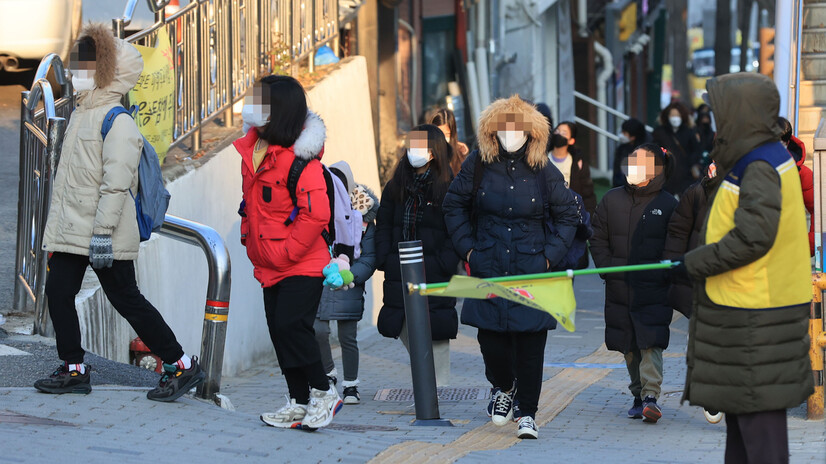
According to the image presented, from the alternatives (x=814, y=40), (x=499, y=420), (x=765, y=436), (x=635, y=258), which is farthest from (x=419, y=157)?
(x=814, y=40)

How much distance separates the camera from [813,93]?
13156 mm

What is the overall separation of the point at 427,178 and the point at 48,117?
2250 mm

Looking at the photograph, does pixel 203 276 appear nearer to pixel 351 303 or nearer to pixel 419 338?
pixel 351 303

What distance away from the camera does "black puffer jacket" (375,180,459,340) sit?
7824 millimetres

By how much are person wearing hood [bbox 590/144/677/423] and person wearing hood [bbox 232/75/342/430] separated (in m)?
2.09

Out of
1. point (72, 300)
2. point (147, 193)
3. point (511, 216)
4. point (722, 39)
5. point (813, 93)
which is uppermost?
point (722, 39)

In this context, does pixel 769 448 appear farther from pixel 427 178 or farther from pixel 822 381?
pixel 427 178

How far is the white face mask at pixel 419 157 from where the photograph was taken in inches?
305

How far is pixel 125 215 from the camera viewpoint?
19.6 ft

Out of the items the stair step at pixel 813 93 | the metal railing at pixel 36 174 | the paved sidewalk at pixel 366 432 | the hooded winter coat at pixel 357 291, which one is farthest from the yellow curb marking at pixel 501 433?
the stair step at pixel 813 93

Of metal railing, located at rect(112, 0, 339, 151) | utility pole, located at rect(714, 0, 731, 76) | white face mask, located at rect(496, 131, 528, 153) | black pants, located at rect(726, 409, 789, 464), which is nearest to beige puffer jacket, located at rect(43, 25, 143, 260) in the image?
white face mask, located at rect(496, 131, 528, 153)

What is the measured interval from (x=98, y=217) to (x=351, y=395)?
280 cm

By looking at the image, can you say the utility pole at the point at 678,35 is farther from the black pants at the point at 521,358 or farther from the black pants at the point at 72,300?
the black pants at the point at 72,300

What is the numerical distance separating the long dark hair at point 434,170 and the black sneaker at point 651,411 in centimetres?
173
